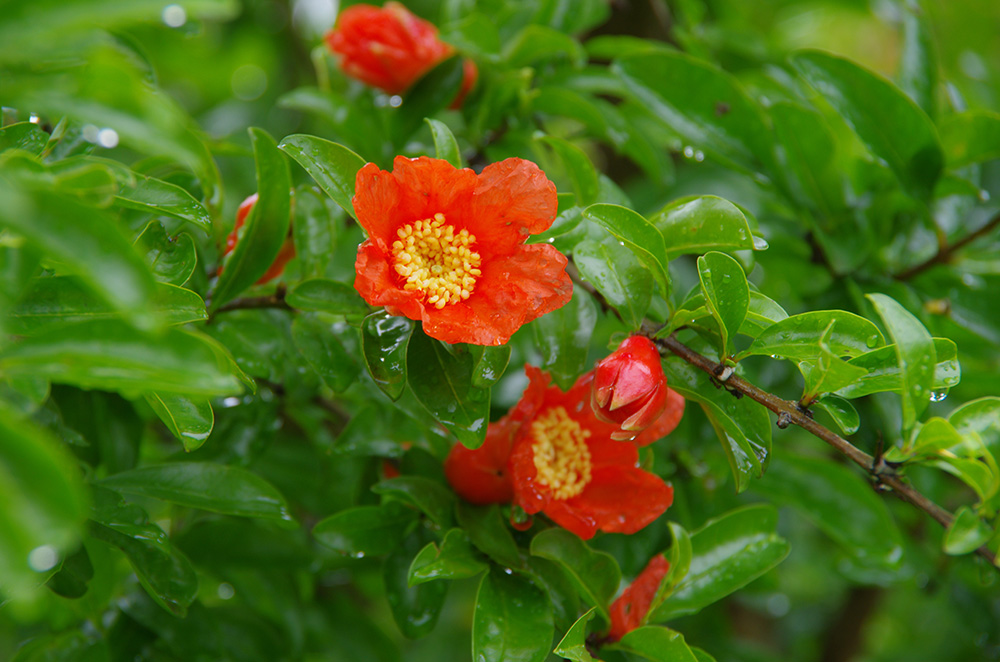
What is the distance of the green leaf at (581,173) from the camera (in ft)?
3.35

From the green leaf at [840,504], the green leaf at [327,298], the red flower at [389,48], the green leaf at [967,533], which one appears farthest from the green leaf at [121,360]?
the green leaf at [840,504]

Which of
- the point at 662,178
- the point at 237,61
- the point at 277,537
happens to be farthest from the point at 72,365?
the point at 237,61

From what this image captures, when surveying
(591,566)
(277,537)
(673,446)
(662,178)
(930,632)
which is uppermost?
(662,178)

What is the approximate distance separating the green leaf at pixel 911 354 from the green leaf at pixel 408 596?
636 millimetres

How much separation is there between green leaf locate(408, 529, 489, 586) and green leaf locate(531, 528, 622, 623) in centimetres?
8

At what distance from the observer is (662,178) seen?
58.4 inches

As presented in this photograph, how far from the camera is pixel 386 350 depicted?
2.84ft

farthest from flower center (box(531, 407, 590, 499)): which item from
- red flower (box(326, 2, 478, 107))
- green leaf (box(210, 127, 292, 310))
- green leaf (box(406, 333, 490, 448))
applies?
red flower (box(326, 2, 478, 107))

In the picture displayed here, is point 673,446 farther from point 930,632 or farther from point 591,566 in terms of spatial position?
point 930,632

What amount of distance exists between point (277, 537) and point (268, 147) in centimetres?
62

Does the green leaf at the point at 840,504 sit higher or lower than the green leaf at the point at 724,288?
lower

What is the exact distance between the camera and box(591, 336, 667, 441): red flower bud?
815mm

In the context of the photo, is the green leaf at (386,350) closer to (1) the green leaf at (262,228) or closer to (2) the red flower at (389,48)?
(1) the green leaf at (262,228)

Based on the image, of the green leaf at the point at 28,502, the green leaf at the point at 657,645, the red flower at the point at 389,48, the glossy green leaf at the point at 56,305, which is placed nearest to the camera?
the green leaf at the point at 28,502
